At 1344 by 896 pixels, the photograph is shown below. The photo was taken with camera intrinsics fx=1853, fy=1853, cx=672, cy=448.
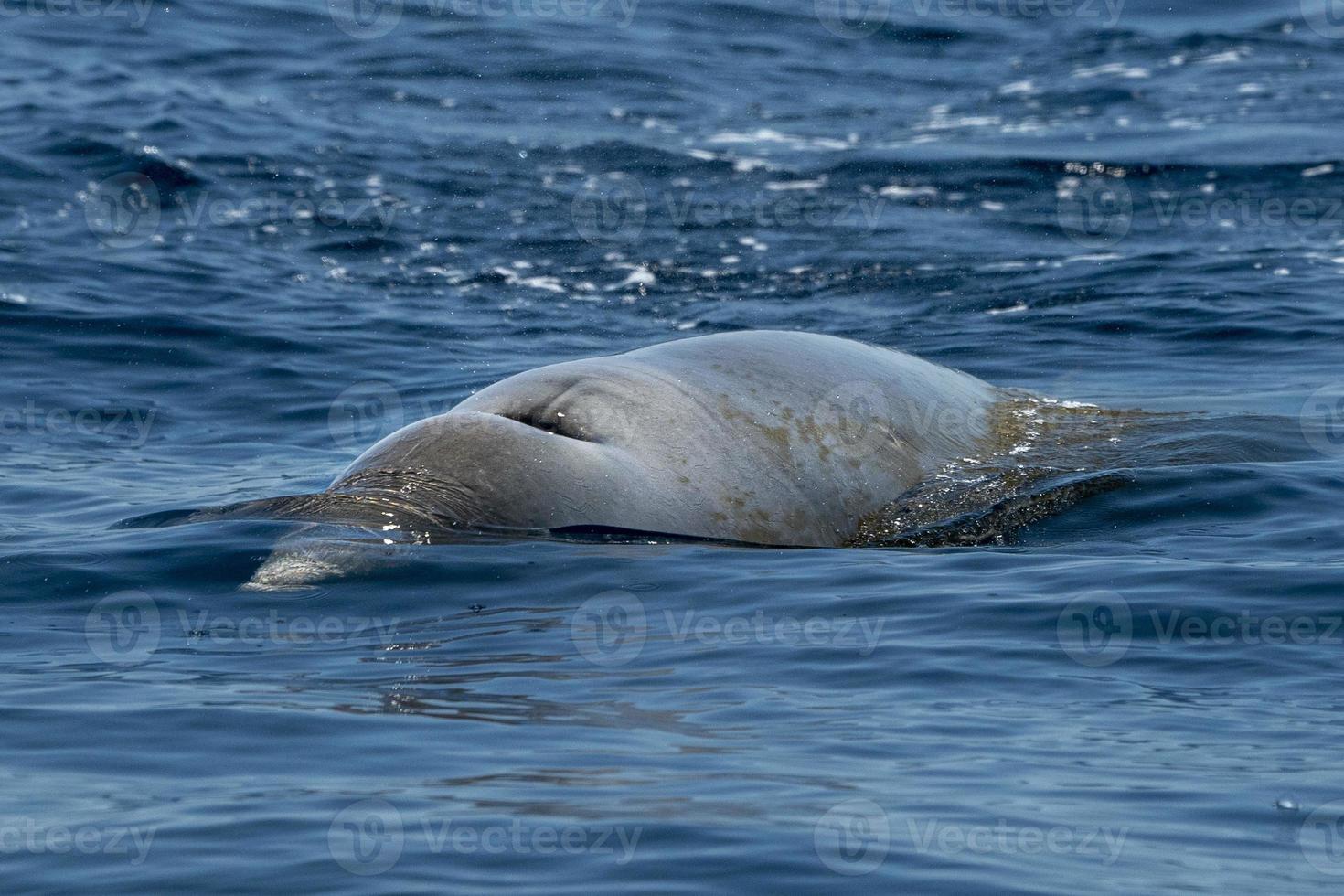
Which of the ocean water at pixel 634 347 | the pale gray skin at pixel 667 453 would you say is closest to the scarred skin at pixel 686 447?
the pale gray skin at pixel 667 453

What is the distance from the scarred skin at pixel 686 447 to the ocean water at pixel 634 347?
0.73 ft

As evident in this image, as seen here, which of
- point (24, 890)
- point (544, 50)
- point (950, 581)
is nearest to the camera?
point (24, 890)

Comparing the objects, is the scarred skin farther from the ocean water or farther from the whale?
the ocean water

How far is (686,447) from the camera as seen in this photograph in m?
7.32

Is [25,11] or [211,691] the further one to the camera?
[25,11]

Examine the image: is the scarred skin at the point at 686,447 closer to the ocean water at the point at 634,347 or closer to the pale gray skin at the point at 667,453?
the pale gray skin at the point at 667,453

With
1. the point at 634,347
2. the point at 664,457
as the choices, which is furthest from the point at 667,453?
the point at 634,347

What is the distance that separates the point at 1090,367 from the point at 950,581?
19.2 feet

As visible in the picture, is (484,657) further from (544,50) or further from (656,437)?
(544,50)

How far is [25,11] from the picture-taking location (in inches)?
951

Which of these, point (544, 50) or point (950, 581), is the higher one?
point (544, 50)

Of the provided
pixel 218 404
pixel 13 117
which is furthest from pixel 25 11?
pixel 218 404

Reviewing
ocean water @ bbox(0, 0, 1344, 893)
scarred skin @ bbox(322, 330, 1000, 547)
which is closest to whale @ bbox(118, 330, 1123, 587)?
scarred skin @ bbox(322, 330, 1000, 547)

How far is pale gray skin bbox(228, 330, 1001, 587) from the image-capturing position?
6988 millimetres
